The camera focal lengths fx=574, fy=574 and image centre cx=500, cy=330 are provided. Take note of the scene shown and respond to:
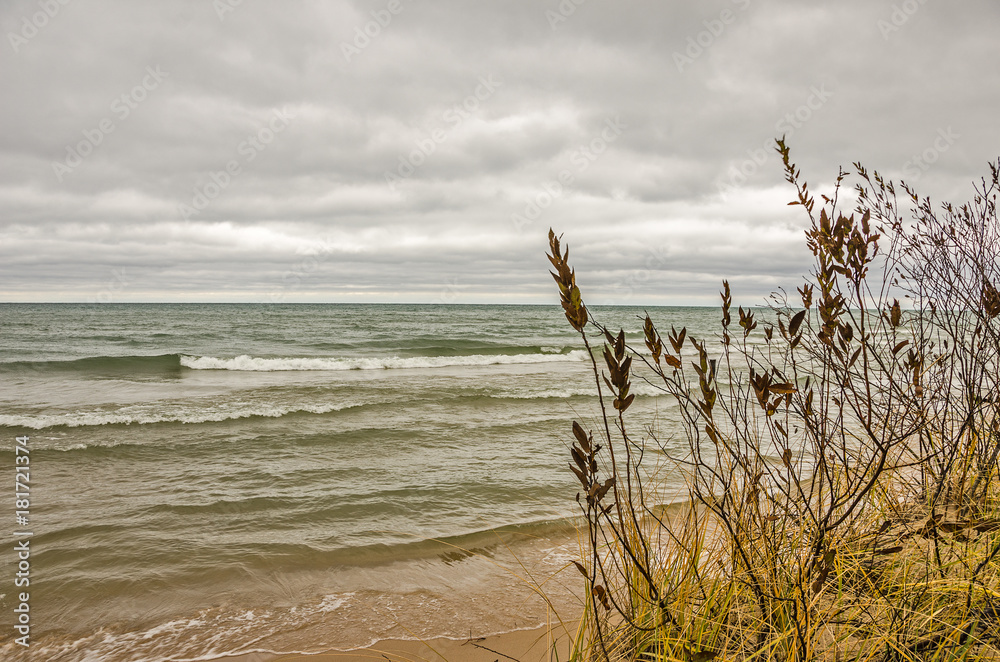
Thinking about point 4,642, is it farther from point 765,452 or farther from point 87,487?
point 765,452

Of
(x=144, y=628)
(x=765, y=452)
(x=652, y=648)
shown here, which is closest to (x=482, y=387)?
(x=765, y=452)

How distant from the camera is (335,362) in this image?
64.2ft

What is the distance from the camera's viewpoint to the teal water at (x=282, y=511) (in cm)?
367

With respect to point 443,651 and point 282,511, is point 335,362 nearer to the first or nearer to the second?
point 282,511

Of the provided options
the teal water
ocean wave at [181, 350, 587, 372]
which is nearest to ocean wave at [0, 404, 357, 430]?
the teal water

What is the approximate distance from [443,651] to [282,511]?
286cm

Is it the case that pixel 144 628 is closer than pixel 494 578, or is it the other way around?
A: pixel 144 628

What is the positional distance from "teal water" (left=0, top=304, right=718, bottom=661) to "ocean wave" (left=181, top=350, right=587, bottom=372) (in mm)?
5230

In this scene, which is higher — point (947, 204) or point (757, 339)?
point (947, 204)

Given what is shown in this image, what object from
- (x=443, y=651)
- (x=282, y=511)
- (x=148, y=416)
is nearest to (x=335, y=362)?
(x=148, y=416)

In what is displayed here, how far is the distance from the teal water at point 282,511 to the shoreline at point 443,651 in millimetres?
86

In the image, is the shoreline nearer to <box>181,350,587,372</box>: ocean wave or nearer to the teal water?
the teal water

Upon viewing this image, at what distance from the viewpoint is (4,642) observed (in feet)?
11.3

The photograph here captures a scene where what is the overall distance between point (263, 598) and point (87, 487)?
12.0 ft
